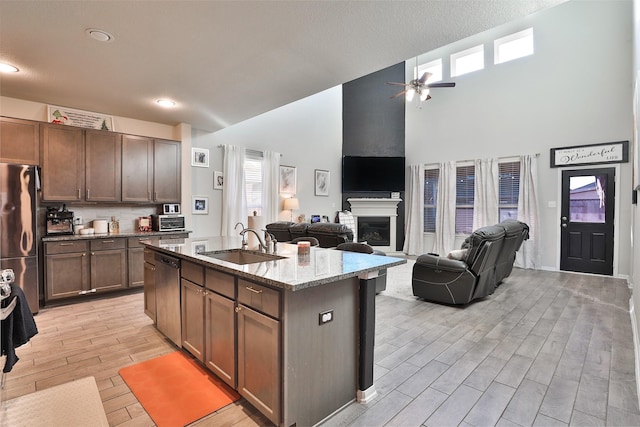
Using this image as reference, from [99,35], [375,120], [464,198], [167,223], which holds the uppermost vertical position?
[375,120]

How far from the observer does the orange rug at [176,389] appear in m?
1.91

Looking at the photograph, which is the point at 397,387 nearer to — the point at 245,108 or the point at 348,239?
the point at 348,239

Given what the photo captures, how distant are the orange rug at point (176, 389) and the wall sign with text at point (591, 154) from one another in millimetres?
6944

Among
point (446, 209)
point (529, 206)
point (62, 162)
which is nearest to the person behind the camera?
point (62, 162)

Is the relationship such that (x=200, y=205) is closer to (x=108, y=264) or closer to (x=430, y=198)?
(x=108, y=264)

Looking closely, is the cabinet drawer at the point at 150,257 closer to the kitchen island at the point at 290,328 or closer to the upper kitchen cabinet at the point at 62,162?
the kitchen island at the point at 290,328

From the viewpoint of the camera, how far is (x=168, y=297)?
9.25ft

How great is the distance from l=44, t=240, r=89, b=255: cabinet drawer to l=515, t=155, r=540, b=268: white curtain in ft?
25.3

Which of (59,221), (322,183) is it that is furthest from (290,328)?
(322,183)

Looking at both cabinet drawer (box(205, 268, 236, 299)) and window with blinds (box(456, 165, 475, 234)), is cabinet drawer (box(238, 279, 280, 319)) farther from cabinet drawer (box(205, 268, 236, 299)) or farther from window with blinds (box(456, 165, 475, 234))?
window with blinds (box(456, 165, 475, 234))

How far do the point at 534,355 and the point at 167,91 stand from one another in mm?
4814

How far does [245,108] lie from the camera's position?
4.43m

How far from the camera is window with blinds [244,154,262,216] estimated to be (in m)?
6.27

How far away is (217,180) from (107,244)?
2150 millimetres
